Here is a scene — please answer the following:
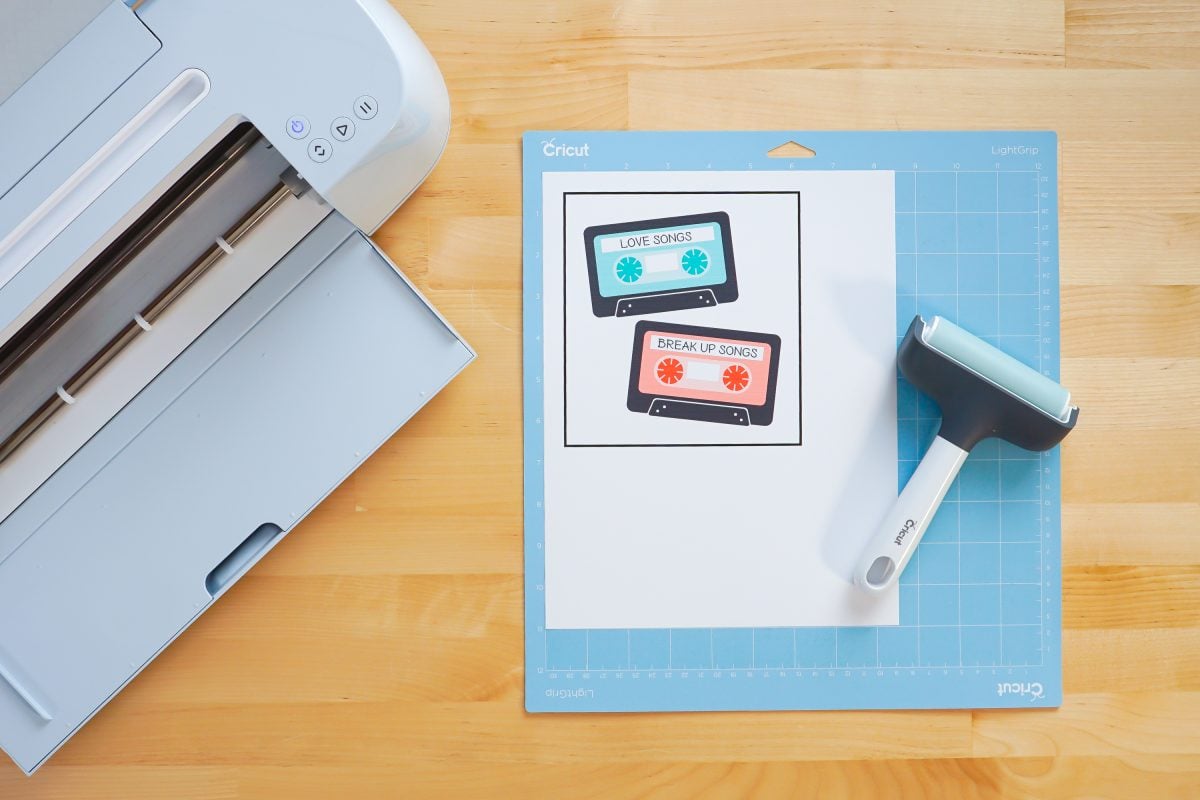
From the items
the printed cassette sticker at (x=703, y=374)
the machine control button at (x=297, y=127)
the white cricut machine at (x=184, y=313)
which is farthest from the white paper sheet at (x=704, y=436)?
the machine control button at (x=297, y=127)

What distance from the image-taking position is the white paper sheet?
691 millimetres

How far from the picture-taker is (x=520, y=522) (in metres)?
0.70

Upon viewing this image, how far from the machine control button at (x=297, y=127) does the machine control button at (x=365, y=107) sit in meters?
0.03

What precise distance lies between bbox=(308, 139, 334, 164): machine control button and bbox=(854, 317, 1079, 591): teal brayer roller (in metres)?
0.46

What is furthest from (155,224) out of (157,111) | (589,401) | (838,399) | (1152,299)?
(1152,299)

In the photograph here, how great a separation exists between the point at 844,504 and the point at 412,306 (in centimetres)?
40

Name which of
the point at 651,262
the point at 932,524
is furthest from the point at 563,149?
the point at 932,524

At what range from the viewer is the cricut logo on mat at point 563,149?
27.2 inches

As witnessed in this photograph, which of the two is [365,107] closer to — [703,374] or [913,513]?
[703,374]

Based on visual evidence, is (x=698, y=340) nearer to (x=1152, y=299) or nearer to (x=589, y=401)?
(x=589, y=401)

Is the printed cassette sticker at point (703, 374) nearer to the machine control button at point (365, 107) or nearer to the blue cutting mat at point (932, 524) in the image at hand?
the blue cutting mat at point (932, 524)

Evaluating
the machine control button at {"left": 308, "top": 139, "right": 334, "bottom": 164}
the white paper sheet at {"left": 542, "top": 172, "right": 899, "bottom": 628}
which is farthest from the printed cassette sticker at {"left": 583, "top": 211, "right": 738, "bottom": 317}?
the machine control button at {"left": 308, "top": 139, "right": 334, "bottom": 164}

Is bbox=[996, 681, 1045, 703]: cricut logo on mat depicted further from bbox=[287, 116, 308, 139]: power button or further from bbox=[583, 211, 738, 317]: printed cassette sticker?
bbox=[287, 116, 308, 139]: power button

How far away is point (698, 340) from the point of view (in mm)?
691
